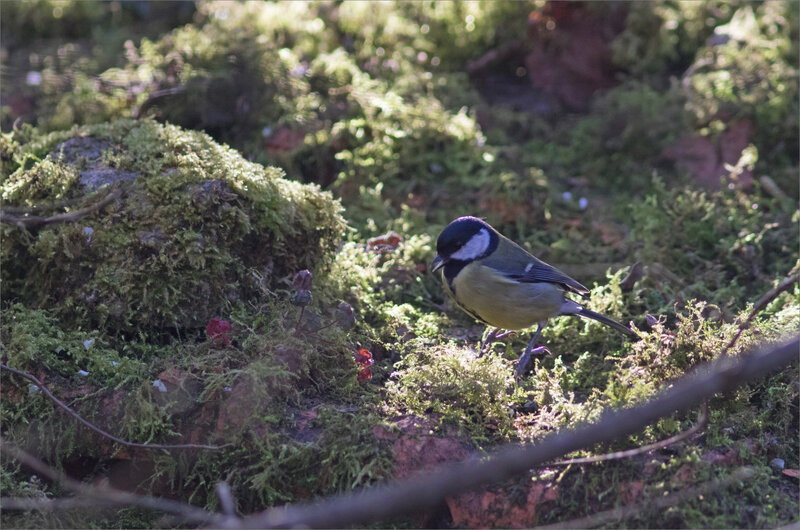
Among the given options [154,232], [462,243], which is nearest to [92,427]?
[154,232]

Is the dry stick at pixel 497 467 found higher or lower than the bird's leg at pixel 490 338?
higher

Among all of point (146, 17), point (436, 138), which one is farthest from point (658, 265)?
point (146, 17)

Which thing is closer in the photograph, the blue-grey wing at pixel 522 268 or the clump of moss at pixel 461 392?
the clump of moss at pixel 461 392

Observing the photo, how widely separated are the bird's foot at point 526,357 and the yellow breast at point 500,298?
0.13 m

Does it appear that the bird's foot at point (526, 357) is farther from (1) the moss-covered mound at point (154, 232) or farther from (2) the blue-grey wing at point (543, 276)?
(1) the moss-covered mound at point (154, 232)

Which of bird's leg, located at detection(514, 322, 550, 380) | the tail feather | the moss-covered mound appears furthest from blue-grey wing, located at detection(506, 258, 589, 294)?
the moss-covered mound

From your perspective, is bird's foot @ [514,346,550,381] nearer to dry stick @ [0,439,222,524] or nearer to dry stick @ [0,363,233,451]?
dry stick @ [0,363,233,451]

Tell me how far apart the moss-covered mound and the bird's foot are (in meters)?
1.19

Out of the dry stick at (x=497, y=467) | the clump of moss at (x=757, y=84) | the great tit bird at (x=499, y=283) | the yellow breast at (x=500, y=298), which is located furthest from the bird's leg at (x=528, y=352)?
the clump of moss at (x=757, y=84)

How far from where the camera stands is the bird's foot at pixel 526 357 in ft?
11.5

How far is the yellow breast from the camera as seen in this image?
11.4ft

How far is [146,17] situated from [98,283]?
4829mm

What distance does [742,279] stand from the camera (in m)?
4.35

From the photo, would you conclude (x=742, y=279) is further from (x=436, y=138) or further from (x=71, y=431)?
(x=71, y=431)
